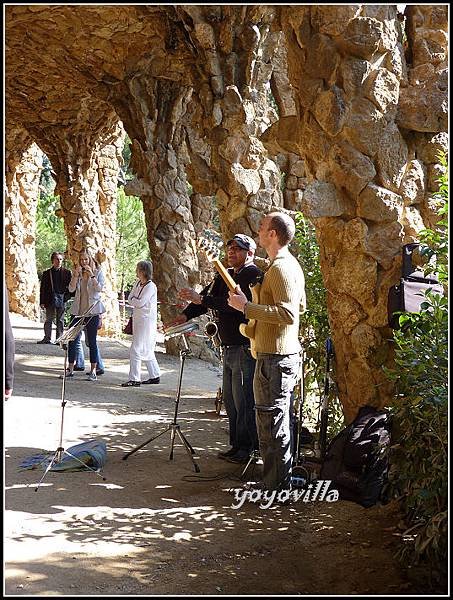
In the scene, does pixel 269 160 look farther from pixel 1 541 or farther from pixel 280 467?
pixel 1 541

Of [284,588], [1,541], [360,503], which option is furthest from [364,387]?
[1,541]

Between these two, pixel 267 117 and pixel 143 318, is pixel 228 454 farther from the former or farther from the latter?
pixel 267 117

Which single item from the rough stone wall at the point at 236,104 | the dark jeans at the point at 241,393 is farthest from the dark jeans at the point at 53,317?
the dark jeans at the point at 241,393

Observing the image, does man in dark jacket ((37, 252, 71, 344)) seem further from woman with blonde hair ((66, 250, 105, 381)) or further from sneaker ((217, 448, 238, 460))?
sneaker ((217, 448, 238, 460))

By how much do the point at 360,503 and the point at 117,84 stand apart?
1084cm

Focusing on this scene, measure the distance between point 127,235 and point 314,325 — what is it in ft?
61.5

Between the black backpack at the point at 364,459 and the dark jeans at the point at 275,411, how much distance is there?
362 millimetres

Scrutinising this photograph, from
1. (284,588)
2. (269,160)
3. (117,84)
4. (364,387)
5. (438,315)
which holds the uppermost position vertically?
(117,84)

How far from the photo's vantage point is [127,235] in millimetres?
24297

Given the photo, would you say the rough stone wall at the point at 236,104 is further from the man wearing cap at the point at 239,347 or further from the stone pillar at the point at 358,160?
the stone pillar at the point at 358,160

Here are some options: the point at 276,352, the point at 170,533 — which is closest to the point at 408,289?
the point at 276,352

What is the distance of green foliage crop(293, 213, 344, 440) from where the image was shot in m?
6.13

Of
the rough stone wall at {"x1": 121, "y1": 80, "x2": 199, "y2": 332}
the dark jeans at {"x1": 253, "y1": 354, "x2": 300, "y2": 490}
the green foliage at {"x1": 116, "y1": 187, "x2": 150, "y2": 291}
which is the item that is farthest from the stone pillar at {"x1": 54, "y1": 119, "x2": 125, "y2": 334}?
the dark jeans at {"x1": 253, "y1": 354, "x2": 300, "y2": 490}

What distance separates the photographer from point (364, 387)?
4.95 metres
